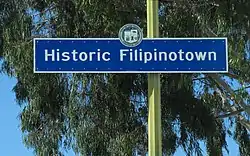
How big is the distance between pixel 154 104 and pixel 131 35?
0.45 metres

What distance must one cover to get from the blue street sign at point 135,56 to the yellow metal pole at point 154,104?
0.30 ft

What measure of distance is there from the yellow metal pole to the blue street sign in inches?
3.6

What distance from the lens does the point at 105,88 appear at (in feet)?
37.4

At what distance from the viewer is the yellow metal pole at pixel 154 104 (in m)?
3.63

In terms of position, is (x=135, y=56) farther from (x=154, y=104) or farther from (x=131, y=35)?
(x=154, y=104)

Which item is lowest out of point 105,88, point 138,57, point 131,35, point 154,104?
point 154,104

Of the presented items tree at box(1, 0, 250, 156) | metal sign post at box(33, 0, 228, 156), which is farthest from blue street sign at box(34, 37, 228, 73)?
tree at box(1, 0, 250, 156)

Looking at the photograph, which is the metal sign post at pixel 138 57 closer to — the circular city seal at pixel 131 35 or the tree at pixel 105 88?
the circular city seal at pixel 131 35

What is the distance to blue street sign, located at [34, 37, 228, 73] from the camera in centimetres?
371

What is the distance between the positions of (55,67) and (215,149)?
33.1 feet

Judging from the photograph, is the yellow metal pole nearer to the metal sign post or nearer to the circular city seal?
the metal sign post

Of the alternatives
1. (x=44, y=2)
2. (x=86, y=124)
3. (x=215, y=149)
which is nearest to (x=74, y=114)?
(x=86, y=124)

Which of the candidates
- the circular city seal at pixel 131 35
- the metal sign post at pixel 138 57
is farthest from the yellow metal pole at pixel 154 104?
the circular city seal at pixel 131 35

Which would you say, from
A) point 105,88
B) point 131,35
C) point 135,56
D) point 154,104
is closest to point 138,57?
point 135,56
